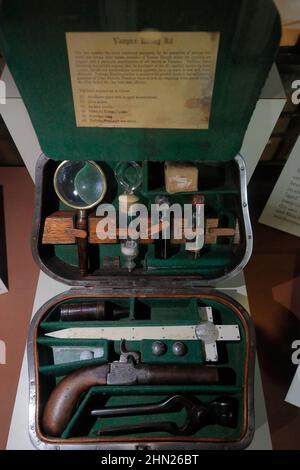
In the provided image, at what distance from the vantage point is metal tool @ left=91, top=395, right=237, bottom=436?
1.19m

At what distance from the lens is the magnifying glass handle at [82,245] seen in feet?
4.29

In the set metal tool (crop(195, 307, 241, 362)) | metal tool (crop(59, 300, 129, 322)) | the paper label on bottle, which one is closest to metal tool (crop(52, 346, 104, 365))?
metal tool (crop(59, 300, 129, 322))

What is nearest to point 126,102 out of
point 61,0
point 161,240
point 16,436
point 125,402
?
point 61,0

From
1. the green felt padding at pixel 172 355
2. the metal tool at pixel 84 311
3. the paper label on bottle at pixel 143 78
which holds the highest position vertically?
the paper label on bottle at pixel 143 78

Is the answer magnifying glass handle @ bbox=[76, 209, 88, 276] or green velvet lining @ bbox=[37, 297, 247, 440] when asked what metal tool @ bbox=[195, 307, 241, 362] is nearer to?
green velvet lining @ bbox=[37, 297, 247, 440]

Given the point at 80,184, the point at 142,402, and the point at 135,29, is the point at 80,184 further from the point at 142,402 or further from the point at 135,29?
the point at 142,402

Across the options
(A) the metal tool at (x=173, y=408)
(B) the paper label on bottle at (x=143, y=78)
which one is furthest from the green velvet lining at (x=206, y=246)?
(A) the metal tool at (x=173, y=408)

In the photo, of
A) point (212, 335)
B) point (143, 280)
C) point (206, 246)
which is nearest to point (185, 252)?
point (206, 246)

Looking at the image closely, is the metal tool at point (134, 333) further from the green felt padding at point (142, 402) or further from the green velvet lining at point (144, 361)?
the green felt padding at point (142, 402)

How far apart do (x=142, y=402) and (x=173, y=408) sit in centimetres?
13

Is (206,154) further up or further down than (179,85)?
further down
